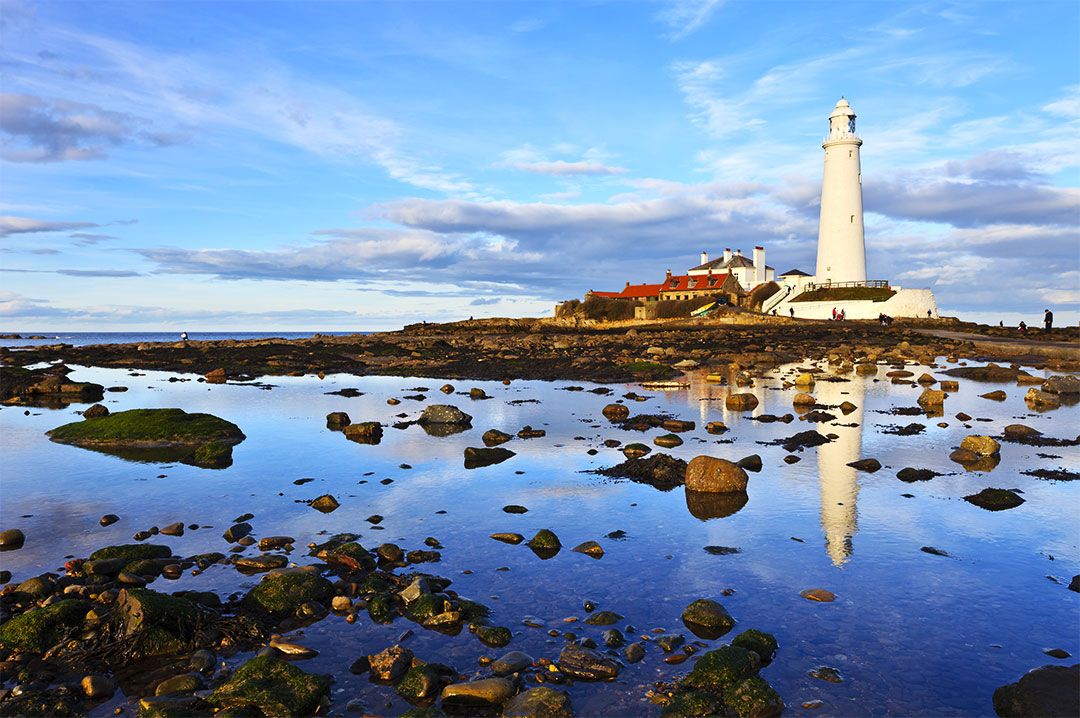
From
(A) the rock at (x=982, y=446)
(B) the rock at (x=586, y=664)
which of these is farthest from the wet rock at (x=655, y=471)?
(A) the rock at (x=982, y=446)

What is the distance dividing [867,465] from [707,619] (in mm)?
8851

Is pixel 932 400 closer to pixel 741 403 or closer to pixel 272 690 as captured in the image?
pixel 741 403

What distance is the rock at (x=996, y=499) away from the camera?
458 inches

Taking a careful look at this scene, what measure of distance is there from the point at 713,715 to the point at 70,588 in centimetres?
738

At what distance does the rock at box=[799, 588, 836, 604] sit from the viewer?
7.95m

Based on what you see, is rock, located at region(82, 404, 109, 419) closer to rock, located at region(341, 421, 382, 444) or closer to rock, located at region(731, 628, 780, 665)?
rock, located at region(341, 421, 382, 444)

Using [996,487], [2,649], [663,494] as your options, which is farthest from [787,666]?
[996,487]

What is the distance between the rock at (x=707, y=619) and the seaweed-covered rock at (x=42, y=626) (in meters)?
6.60

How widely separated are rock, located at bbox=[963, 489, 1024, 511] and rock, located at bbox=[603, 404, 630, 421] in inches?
417

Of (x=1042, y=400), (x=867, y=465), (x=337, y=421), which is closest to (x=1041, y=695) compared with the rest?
(x=867, y=465)

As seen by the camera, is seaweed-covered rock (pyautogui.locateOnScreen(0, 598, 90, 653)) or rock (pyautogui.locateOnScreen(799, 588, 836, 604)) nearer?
seaweed-covered rock (pyautogui.locateOnScreen(0, 598, 90, 653))

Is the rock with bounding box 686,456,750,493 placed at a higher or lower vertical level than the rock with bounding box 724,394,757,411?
lower

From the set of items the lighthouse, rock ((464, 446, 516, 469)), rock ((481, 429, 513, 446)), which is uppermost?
the lighthouse

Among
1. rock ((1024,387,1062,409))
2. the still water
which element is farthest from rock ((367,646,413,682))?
rock ((1024,387,1062,409))
